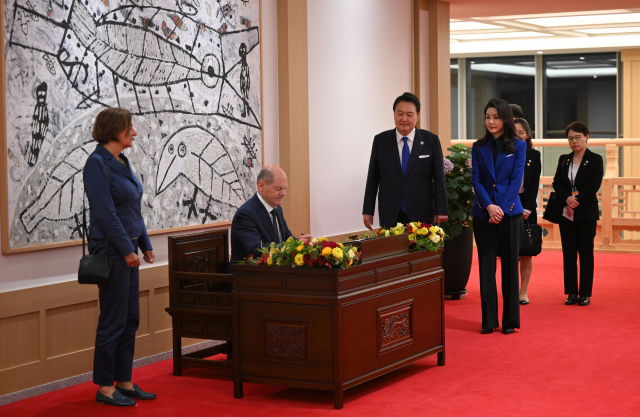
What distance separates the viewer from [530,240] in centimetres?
623

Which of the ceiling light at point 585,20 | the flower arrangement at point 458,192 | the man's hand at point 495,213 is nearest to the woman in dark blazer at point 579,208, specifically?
the flower arrangement at point 458,192

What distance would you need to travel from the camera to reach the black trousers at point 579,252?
641 cm

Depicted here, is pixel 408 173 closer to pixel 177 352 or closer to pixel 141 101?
pixel 141 101

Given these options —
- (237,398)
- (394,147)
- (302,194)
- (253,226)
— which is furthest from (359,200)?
(237,398)

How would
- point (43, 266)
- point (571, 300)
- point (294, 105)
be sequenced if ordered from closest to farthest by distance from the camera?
point (43, 266), point (294, 105), point (571, 300)

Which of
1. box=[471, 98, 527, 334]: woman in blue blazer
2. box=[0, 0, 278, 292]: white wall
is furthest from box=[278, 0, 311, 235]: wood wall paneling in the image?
box=[471, 98, 527, 334]: woman in blue blazer

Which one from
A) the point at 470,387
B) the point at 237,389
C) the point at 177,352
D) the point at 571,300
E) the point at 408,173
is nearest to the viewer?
the point at 237,389

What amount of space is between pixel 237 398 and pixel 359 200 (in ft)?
11.1

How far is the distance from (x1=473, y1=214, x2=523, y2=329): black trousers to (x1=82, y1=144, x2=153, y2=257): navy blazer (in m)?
2.53

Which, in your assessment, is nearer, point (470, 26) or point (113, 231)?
point (113, 231)

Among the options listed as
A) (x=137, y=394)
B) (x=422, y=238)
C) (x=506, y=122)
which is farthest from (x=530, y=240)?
(x=137, y=394)

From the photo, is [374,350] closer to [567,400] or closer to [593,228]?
[567,400]

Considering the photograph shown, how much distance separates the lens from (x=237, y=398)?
155 inches

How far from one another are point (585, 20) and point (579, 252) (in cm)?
605
